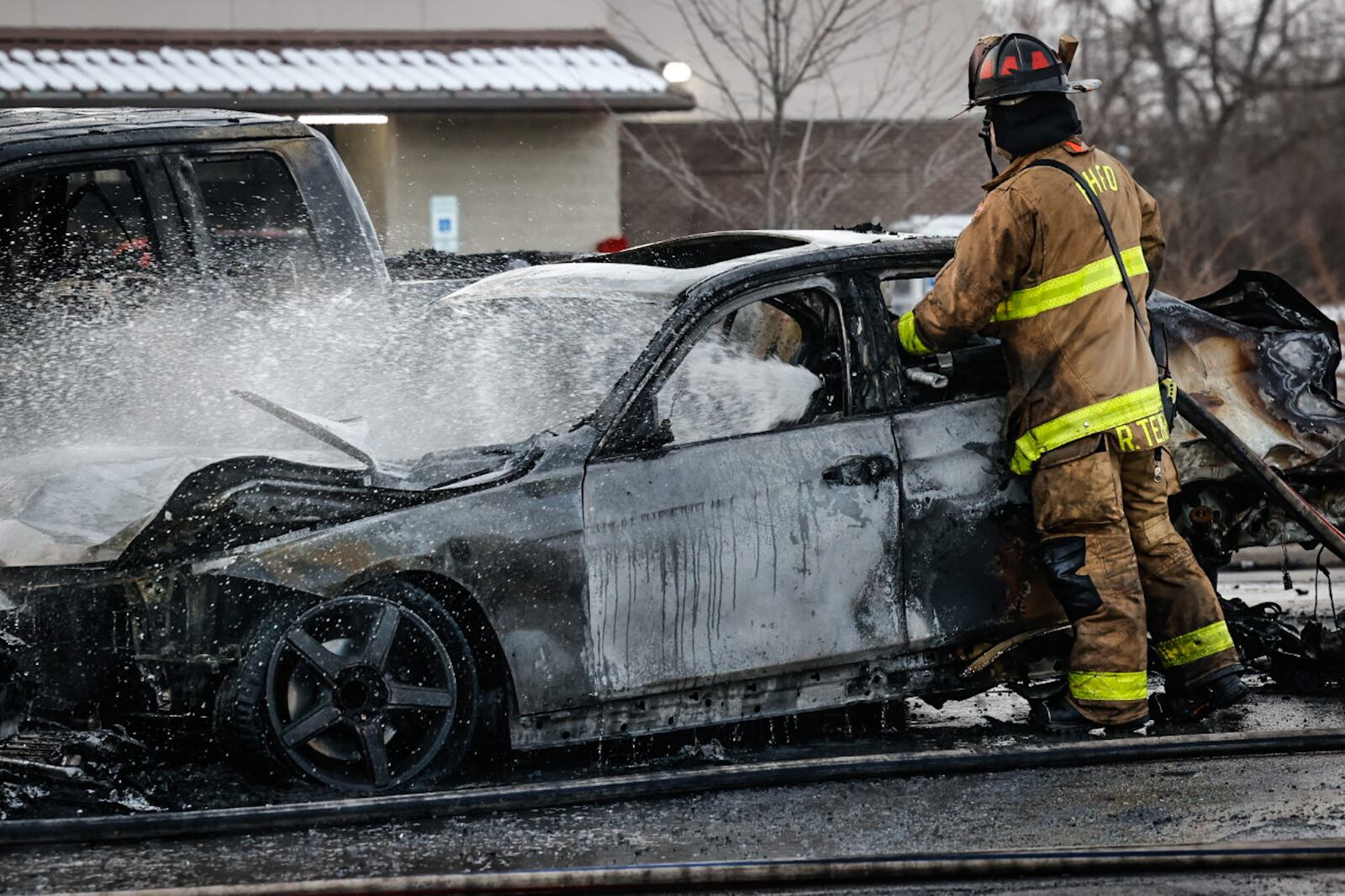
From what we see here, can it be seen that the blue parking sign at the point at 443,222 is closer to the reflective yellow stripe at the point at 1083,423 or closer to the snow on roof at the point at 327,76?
the snow on roof at the point at 327,76

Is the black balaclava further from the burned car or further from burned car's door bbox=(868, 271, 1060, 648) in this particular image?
burned car's door bbox=(868, 271, 1060, 648)

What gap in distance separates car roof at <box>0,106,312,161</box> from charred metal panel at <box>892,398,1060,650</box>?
272cm

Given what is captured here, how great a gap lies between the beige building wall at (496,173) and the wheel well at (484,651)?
12.5m

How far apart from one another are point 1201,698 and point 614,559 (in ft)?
6.90

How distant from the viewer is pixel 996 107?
223 inches

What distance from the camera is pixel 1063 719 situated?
5.69 meters

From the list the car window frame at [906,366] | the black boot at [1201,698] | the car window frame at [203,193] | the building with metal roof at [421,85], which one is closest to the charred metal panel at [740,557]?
the car window frame at [906,366]

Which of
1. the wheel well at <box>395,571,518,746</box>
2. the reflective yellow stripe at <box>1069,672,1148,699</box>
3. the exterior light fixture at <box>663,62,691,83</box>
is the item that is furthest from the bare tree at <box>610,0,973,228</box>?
the wheel well at <box>395,571,518,746</box>

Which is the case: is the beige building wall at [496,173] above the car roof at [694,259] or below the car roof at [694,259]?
above

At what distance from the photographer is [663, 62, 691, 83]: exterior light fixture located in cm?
1725

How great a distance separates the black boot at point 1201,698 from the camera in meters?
5.66

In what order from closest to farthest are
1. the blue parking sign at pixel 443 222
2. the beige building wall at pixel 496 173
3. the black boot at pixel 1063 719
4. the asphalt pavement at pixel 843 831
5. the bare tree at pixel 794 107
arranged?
the asphalt pavement at pixel 843 831 → the black boot at pixel 1063 719 → the bare tree at pixel 794 107 → the beige building wall at pixel 496 173 → the blue parking sign at pixel 443 222

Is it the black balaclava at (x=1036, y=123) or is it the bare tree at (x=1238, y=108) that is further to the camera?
the bare tree at (x=1238, y=108)

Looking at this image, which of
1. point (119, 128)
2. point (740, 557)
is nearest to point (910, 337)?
point (740, 557)
